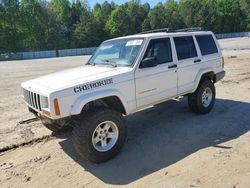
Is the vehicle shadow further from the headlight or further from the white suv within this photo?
the headlight

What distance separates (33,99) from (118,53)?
192cm

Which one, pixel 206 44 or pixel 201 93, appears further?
pixel 206 44

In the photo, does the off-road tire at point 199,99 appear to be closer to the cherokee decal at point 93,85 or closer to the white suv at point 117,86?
the white suv at point 117,86

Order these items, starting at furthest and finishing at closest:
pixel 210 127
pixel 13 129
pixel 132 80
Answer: pixel 13 129 < pixel 210 127 < pixel 132 80

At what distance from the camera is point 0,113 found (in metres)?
8.58

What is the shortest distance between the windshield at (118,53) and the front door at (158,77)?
0.24 m

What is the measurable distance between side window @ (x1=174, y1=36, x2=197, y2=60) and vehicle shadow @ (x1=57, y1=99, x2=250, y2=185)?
1.52m

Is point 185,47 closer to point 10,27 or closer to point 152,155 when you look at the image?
point 152,155

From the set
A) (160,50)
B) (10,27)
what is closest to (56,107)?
(160,50)

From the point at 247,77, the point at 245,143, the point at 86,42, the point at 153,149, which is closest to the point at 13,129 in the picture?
the point at 153,149

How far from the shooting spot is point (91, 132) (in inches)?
187

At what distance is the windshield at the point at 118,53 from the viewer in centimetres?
561

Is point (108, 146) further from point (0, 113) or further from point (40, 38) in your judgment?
point (40, 38)

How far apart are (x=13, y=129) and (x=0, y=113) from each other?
191cm
